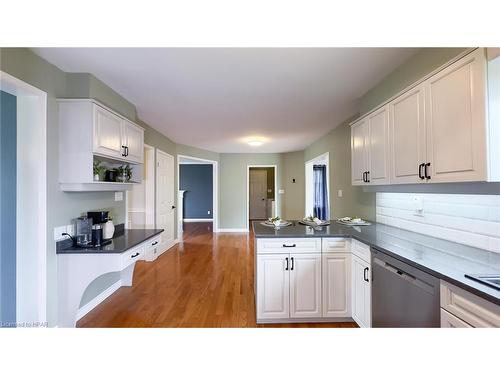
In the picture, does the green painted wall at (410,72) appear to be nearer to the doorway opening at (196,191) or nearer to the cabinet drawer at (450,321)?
the cabinet drawer at (450,321)

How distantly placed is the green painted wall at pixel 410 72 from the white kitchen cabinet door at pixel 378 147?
0.80 ft

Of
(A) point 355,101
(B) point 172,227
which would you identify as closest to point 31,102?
(A) point 355,101

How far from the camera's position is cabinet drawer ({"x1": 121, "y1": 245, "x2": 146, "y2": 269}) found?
214 centimetres

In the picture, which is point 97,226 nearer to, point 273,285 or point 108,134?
point 108,134

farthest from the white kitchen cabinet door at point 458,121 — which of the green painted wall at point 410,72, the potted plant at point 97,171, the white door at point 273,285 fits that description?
the potted plant at point 97,171

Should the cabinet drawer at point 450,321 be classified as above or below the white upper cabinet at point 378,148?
below

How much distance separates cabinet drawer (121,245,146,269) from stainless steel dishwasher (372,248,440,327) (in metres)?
2.11

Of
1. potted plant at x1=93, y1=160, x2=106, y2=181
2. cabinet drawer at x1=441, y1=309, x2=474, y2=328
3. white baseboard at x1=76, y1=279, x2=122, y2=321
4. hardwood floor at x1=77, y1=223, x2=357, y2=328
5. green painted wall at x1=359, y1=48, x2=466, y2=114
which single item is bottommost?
hardwood floor at x1=77, y1=223, x2=357, y2=328

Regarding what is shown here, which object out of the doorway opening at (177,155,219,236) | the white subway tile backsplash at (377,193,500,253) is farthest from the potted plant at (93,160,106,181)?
the doorway opening at (177,155,219,236)

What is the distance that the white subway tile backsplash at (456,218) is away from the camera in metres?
1.58

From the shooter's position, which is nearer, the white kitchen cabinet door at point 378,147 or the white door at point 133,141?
the white kitchen cabinet door at point 378,147

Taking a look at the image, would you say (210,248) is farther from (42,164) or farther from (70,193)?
(42,164)

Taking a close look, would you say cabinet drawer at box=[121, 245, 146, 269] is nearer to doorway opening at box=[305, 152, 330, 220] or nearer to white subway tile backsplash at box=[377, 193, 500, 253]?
white subway tile backsplash at box=[377, 193, 500, 253]

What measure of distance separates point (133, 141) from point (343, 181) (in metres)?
3.24
